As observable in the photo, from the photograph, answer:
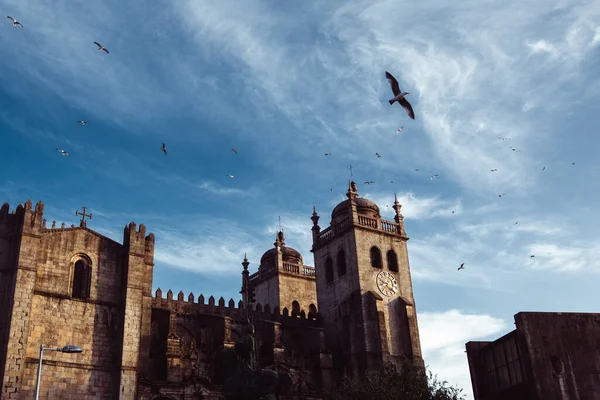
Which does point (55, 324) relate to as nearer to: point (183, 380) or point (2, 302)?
point (2, 302)

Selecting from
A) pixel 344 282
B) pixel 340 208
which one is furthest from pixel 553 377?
pixel 340 208

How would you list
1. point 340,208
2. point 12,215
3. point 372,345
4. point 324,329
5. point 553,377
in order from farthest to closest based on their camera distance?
1. point 340,208
2. point 324,329
3. point 372,345
4. point 12,215
5. point 553,377

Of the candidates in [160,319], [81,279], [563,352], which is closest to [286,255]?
[160,319]

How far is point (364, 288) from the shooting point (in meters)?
55.7

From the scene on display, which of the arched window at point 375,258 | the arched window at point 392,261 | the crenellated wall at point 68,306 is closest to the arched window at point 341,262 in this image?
the arched window at point 375,258

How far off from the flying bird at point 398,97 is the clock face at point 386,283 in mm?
32468

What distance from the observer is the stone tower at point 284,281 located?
66.9 m

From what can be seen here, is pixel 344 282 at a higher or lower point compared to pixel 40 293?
higher

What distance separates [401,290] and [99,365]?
26.6 m

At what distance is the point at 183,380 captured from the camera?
145ft

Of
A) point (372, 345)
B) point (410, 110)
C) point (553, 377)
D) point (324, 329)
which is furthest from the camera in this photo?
point (324, 329)

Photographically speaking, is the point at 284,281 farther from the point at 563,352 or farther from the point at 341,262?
the point at 563,352

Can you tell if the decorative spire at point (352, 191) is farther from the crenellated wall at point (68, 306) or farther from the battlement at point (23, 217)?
the battlement at point (23, 217)

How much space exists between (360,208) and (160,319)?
2144 centimetres
